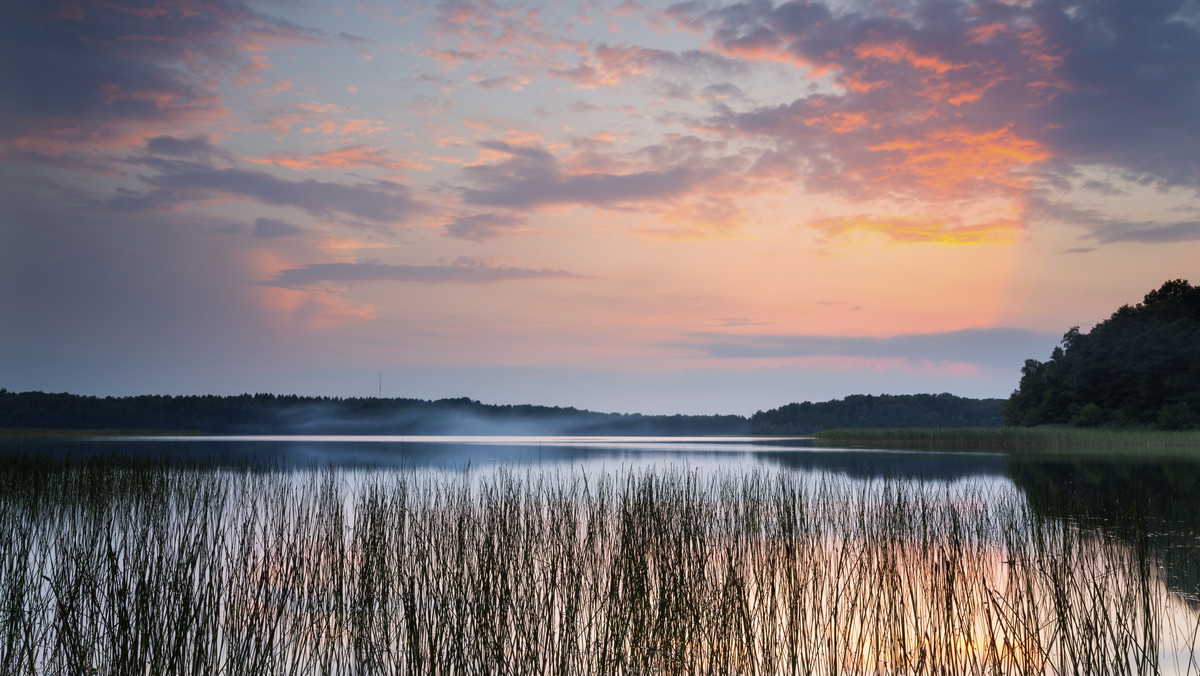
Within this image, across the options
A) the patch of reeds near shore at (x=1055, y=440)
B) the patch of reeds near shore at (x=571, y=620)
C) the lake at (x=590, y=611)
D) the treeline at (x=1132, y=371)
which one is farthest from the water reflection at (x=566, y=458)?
the treeline at (x=1132, y=371)

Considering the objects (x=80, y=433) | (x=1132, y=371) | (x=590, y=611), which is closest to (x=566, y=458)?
(x=590, y=611)

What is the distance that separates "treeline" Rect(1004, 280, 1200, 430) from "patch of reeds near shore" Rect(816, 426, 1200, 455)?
7.95 m

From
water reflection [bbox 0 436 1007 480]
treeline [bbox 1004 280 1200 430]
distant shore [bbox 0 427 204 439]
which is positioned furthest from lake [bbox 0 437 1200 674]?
distant shore [bbox 0 427 204 439]

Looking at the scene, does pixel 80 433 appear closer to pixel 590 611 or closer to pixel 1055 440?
pixel 1055 440

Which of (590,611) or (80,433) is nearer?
(590,611)

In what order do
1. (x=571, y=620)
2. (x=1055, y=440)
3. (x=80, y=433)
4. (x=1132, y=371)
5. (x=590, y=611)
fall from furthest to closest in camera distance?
1. (x=80, y=433)
2. (x=1132, y=371)
3. (x=1055, y=440)
4. (x=590, y=611)
5. (x=571, y=620)

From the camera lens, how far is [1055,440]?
4253 centimetres

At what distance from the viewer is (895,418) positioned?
275 feet

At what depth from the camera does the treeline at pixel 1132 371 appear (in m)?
49.8

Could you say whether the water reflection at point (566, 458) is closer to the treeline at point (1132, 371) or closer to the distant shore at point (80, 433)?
the treeline at point (1132, 371)

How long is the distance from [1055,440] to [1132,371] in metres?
15.4

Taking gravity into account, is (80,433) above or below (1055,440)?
above

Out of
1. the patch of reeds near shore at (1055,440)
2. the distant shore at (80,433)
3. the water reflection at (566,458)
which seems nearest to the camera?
the water reflection at (566,458)

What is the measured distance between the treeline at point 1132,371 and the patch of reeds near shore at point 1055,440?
26.1 ft
